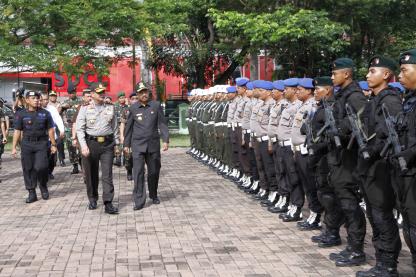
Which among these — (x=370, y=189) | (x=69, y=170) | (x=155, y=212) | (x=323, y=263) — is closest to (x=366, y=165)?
(x=370, y=189)

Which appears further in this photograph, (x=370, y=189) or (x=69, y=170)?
(x=69, y=170)

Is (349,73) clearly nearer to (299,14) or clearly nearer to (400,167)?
(400,167)

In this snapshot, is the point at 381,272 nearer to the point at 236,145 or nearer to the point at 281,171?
the point at 281,171

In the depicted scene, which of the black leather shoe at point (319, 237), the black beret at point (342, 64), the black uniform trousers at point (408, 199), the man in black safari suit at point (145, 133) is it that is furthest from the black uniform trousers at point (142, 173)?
the black uniform trousers at point (408, 199)

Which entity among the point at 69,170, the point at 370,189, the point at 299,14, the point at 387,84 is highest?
the point at 299,14

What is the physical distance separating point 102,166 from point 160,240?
283 cm

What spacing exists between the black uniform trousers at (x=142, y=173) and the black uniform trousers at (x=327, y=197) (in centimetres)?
396

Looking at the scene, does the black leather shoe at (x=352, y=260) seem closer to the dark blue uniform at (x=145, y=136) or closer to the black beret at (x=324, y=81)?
the black beret at (x=324, y=81)

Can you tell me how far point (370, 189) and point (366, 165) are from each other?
229 mm

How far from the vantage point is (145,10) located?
28.0m

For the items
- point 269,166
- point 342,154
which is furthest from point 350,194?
point 269,166

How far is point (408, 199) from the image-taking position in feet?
19.1

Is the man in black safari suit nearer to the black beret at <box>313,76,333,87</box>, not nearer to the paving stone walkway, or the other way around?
the paving stone walkway

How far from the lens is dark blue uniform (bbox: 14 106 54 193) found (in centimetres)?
1238
